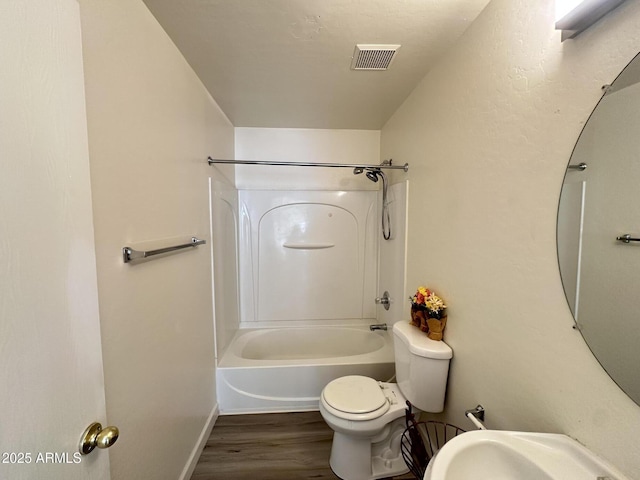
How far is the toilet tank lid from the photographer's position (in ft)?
4.48

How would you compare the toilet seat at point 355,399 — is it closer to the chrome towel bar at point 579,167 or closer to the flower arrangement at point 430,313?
the flower arrangement at point 430,313

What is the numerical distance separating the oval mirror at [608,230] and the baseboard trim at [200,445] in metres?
1.96

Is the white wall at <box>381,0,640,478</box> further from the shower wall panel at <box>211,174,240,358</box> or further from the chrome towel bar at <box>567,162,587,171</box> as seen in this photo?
the shower wall panel at <box>211,174,240,358</box>

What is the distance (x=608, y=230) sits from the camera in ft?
2.27

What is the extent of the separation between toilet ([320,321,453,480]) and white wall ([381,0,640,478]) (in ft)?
0.33

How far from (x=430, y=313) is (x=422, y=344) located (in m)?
0.17

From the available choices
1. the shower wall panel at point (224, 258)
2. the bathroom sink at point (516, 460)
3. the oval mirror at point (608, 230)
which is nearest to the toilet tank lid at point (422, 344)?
the bathroom sink at point (516, 460)

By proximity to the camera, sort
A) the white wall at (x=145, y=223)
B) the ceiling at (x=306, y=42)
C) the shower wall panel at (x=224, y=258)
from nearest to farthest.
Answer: the white wall at (x=145, y=223) → the ceiling at (x=306, y=42) → the shower wall panel at (x=224, y=258)

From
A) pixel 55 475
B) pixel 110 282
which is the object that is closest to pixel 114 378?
pixel 110 282

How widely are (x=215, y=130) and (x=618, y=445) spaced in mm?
2508

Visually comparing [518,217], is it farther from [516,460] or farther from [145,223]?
[145,223]

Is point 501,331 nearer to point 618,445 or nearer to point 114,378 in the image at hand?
point 618,445

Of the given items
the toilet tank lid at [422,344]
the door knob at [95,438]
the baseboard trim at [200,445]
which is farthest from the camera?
the baseboard trim at [200,445]

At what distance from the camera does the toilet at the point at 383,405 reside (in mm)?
1401
